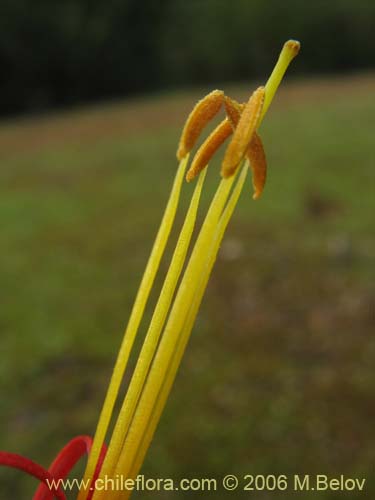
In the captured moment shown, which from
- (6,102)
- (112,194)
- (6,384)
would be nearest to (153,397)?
(6,384)

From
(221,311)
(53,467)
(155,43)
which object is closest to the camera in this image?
(53,467)

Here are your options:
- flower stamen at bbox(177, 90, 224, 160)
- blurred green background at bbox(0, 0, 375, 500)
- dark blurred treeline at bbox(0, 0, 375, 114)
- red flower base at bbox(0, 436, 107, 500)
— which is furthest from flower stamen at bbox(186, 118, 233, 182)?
dark blurred treeline at bbox(0, 0, 375, 114)

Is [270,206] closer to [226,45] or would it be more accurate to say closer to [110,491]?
[110,491]

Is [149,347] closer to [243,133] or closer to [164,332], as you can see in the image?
[164,332]

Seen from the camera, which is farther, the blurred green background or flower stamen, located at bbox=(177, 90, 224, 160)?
the blurred green background

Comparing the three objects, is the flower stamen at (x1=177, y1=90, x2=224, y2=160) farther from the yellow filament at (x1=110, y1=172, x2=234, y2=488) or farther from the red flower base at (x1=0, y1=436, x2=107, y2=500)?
the red flower base at (x1=0, y1=436, x2=107, y2=500)

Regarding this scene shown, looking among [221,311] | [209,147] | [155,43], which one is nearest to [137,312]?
[209,147]
